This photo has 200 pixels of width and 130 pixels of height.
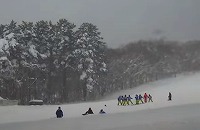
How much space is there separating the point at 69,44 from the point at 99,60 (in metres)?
2.65

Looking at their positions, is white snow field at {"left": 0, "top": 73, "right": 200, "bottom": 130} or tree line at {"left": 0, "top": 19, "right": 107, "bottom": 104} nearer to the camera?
white snow field at {"left": 0, "top": 73, "right": 200, "bottom": 130}

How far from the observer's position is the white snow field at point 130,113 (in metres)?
12.3

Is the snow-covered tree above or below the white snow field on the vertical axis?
above

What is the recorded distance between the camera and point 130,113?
54.1ft

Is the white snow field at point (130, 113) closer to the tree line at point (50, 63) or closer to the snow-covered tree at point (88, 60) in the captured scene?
the snow-covered tree at point (88, 60)

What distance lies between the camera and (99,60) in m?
26.0

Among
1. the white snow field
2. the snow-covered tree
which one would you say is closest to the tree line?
the snow-covered tree

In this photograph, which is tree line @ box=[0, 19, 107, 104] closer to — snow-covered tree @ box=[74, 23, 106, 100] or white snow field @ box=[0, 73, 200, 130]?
snow-covered tree @ box=[74, 23, 106, 100]

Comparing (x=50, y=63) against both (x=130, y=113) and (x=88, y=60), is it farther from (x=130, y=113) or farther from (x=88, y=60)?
(x=130, y=113)

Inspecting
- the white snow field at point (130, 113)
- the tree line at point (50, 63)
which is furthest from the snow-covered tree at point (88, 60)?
the white snow field at point (130, 113)

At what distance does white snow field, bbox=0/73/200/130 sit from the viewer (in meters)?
12.3

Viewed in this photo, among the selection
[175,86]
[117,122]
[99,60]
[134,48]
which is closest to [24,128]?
[117,122]

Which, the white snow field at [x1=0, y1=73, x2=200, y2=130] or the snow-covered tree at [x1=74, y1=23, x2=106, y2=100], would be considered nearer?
the white snow field at [x1=0, y1=73, x2=200, y2=130]

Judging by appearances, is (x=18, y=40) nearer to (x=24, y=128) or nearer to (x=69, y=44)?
(x=69, y=44)
